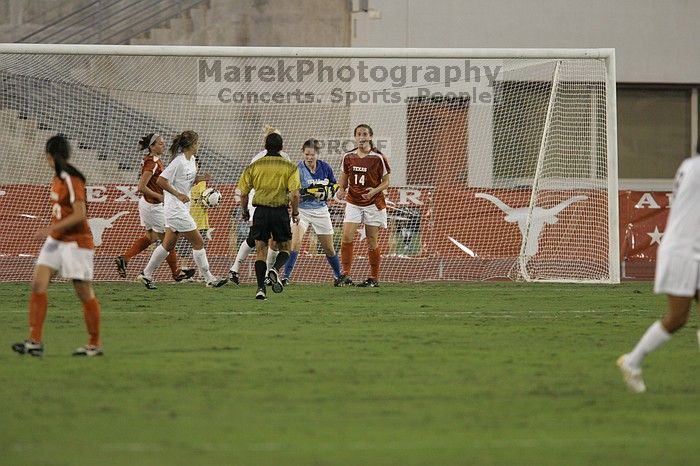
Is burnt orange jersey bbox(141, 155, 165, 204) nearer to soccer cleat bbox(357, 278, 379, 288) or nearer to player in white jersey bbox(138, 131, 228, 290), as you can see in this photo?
player in white jersey bbox(138, 131, 228, 290)

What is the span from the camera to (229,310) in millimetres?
15953

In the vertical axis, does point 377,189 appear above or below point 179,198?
above

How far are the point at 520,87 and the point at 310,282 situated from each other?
7.36m

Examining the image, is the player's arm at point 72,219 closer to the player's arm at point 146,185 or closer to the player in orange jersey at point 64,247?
the player in orange jersey at point 64,247

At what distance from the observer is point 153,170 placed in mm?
19484

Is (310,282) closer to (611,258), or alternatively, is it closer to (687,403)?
(611,258)

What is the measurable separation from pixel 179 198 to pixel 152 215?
3.61 feet

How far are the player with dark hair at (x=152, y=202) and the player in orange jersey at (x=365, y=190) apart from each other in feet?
8.04

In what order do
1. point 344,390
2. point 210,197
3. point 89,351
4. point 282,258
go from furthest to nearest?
point 210,197, point 282,258, point 89,351, point 344,390

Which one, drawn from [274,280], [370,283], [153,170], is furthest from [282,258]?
[370,283]

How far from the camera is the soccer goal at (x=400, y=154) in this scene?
2247cm

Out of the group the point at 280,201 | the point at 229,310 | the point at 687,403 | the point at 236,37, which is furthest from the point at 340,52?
the point at 687,403

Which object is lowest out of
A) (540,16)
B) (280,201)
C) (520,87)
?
(280,201)

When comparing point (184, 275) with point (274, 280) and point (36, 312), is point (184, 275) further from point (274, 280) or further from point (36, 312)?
point (36, 312)
